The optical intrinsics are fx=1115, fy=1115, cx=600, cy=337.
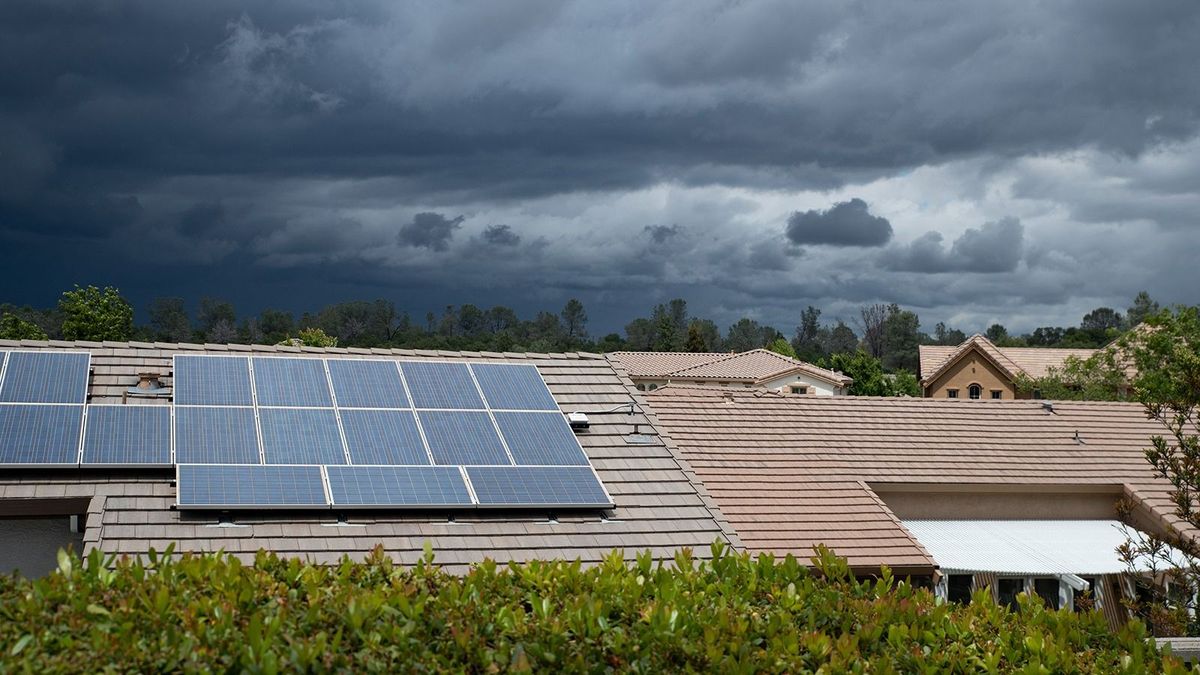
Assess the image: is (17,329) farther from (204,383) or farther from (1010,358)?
(1010,358)

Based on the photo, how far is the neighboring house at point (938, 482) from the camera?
863 inches

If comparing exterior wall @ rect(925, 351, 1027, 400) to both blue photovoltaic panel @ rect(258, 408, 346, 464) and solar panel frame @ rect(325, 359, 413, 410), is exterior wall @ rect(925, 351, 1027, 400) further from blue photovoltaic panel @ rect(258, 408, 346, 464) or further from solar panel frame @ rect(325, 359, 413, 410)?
blue photovoltaic panel @ rect(258, 408, 346, 464)

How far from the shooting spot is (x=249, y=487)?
50.3 feet

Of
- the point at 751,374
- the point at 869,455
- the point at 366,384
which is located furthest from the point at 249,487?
the point at 751,374

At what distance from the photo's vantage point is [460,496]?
16.0 m

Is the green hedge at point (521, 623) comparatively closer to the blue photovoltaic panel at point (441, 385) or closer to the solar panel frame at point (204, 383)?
the solar panel frame at point (204, 383)

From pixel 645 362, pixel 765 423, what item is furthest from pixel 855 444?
pixel 645 362

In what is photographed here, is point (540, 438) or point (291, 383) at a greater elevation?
point (291, 383)

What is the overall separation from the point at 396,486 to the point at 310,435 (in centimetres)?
187

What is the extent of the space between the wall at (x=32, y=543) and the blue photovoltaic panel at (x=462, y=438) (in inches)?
203

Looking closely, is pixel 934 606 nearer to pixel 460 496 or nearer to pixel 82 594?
pixel 82 594

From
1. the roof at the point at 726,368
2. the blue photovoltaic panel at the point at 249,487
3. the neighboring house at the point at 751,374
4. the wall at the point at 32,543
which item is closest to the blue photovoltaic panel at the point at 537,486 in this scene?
A: the blue photovoltaic panel at the point at 249,487

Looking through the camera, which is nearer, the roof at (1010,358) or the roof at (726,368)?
the roof at (1010,358)

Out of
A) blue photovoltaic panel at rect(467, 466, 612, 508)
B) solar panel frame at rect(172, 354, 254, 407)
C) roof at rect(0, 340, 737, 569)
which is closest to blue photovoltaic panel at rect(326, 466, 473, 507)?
roof at rect(0, 340, 737, 569)
